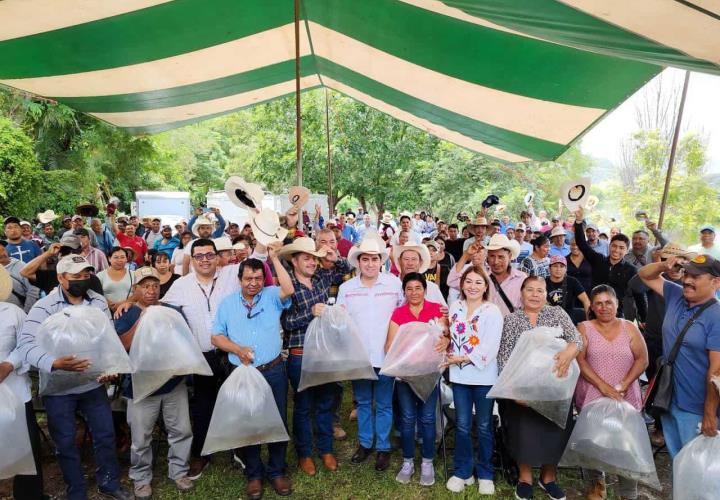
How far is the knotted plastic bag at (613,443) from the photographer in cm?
265

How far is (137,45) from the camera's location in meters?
5.01

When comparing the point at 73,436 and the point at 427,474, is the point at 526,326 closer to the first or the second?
the point at 427,474

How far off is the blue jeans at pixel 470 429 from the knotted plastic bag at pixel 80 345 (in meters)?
2.09

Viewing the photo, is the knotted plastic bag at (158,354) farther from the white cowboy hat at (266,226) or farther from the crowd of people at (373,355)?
the white cowboy hat at (266,226)

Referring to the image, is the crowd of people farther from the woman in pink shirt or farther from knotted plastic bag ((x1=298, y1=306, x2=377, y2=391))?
knotted plastic bag ((x1=298, y1=306, x2=377, y2=391))

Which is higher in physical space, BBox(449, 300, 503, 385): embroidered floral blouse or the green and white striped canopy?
the green and white striped canopy

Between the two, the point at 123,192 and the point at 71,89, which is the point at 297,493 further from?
the point at 123,192

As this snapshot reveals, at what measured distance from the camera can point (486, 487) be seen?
3182 millimetres

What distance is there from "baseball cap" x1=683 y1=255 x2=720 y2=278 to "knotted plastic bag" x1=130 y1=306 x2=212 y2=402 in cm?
294

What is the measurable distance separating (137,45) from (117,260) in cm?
230

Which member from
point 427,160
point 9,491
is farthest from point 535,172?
point 9,491

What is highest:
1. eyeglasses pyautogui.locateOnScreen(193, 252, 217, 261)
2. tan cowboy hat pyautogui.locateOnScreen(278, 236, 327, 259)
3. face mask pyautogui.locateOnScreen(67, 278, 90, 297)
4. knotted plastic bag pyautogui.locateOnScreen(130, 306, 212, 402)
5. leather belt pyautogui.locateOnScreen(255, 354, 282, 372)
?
tan cowboy hat pyautogui.locateOnScreen(278, 236, 327, 259)

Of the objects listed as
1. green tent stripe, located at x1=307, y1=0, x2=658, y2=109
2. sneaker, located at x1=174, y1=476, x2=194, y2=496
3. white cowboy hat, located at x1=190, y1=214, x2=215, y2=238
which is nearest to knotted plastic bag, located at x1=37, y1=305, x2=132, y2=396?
sneaker, located at x1=174, y1=476, x2=194, y2=496

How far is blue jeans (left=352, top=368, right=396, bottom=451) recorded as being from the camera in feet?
11.3
